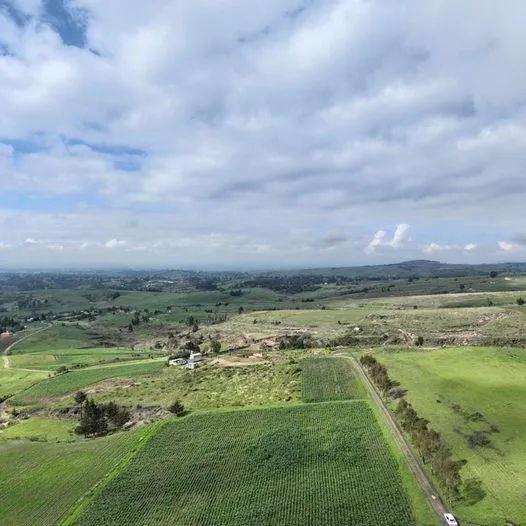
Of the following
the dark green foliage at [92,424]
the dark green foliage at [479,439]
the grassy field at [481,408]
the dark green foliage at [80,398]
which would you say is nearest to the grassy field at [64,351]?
the dark green foliage at [80,398]

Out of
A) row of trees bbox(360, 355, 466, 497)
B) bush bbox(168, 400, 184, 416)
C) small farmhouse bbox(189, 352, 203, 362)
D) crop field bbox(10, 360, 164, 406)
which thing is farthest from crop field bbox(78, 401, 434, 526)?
small farmhouse bbox(189, 352, 203, 362)

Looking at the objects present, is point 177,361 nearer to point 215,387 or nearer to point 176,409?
point 215,387

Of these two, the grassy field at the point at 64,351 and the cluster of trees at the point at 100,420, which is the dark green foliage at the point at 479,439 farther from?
the grassy field at the point at 64,351

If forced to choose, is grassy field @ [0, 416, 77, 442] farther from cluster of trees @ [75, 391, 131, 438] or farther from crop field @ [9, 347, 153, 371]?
crop field @ [9, 347, 153, 371]

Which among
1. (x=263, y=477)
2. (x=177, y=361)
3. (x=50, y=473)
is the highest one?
(x=263, y=477)

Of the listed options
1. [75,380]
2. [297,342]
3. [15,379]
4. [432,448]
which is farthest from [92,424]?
[297,342]

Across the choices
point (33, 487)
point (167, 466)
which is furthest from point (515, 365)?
point (33, 487)

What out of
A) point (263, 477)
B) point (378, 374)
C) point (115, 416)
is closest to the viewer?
point (263, 477)
